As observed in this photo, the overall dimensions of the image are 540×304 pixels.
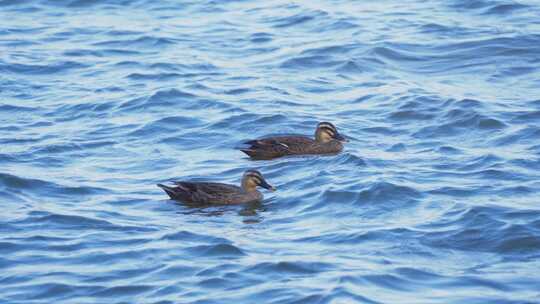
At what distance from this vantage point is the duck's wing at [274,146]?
18.6 metres

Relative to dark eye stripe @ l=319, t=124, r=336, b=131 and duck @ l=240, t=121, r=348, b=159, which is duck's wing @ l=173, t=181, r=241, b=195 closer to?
duck @ l=240, t=121, r=348, b=159

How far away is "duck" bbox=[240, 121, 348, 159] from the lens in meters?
18.6

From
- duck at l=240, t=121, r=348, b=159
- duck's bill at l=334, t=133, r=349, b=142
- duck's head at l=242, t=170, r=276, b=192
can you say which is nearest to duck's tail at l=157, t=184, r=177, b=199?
duck's head at l=242, t=170, r=276, b=192

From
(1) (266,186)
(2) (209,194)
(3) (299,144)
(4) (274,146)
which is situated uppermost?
(3) (299,144)

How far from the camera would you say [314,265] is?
13922mm

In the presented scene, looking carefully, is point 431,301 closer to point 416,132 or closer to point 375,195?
point 375,195

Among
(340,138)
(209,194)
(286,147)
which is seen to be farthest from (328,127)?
(209,194)

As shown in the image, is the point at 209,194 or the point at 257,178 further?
the point at 257,178

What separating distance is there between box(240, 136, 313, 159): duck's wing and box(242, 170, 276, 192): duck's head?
1591 millimetres

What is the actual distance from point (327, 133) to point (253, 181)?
7.56 feet

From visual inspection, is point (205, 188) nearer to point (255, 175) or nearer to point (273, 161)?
point (255, 175)

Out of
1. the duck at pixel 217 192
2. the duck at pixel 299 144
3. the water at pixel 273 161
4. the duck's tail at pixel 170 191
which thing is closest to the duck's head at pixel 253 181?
the duck at pixel 217 192

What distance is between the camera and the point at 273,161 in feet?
61.3


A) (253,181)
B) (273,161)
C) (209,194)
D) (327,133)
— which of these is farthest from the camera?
(327,133)
